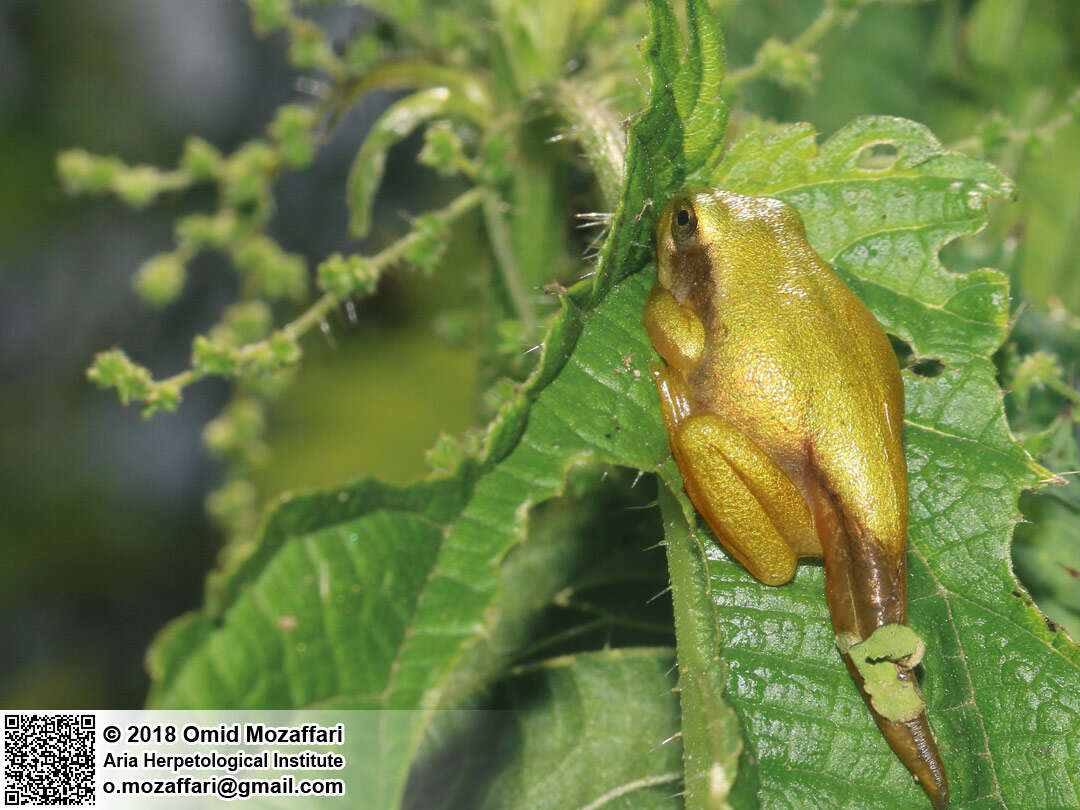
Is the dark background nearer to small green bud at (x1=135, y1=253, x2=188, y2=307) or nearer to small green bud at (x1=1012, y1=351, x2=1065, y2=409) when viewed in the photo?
small green bud at (x1=135, y1=253, x2=188, y2=307)

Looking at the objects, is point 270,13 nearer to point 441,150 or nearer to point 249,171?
point 249,171

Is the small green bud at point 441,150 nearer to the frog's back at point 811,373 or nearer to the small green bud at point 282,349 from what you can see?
the small green bud at point 282,349

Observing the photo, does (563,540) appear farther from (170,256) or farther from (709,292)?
(170,256)

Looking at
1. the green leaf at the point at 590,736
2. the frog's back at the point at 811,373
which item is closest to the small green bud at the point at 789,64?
the frog's back at the point at 811,373

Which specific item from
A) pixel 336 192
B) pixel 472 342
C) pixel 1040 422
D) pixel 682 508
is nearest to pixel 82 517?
pixel 336 192

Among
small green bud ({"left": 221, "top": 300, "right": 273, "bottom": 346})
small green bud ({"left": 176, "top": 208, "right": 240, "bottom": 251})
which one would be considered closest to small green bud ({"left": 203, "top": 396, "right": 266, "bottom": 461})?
small green bud ({"left": 221, "top": 300, "right": 273, "bottom": 346})

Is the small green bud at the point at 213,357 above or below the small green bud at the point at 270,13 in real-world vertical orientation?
below

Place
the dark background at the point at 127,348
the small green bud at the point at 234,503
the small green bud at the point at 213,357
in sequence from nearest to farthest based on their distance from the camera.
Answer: the small green bud at the point at 213,357 < the small green bud at the point at 234,503 < the dark background at the point at 127,348
